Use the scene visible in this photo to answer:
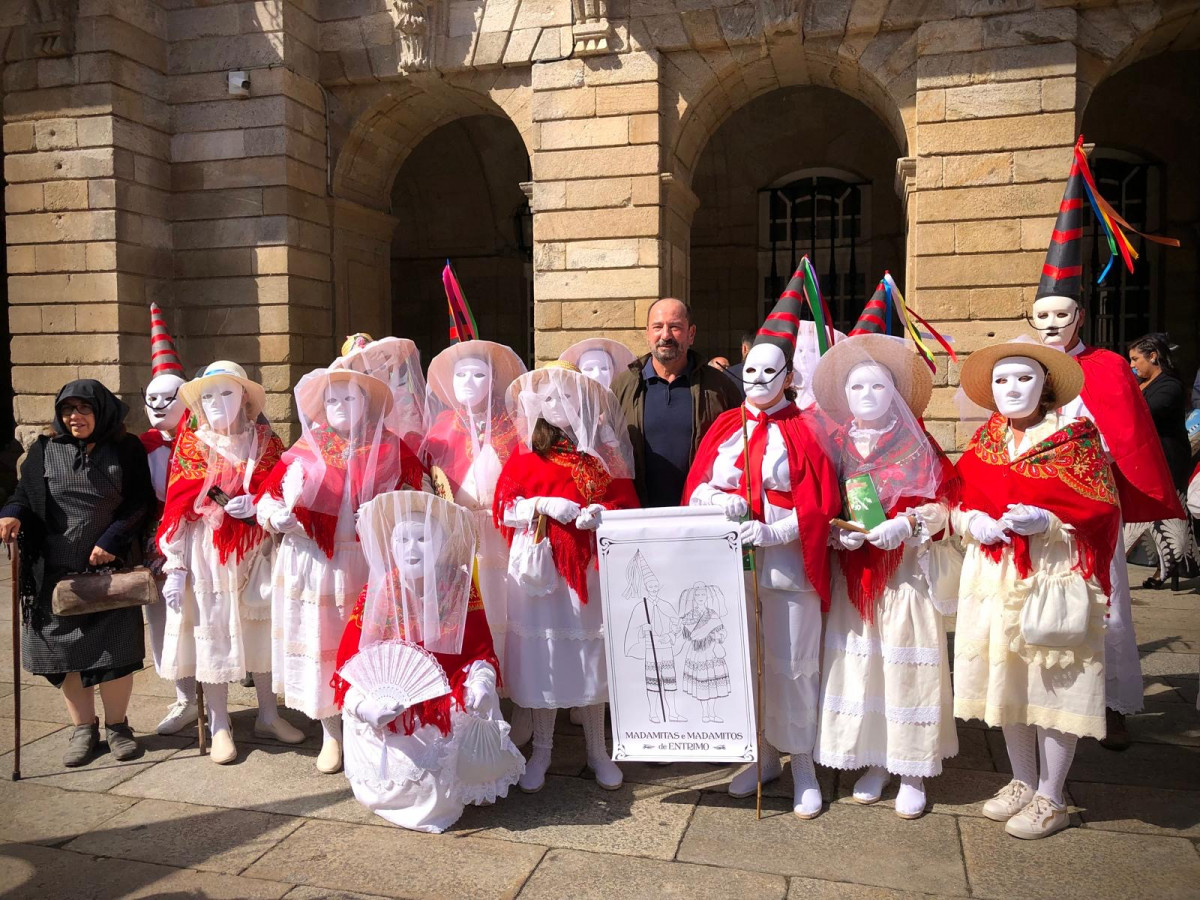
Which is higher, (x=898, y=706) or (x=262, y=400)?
(x=262, y=400)

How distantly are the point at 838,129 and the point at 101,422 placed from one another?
35.2ft

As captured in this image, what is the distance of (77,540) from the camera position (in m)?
4.15

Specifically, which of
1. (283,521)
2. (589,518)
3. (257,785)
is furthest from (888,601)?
(257,785)

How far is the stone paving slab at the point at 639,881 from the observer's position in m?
2.99

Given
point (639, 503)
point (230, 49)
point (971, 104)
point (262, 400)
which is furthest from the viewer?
point (230, 49)

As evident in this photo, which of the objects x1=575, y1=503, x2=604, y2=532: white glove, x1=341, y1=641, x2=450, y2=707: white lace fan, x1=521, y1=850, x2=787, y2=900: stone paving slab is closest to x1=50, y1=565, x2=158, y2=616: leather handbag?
x1=341, y1=641, x2=450, y2=707: white lace fan

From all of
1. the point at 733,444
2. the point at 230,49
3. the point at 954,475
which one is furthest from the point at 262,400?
the point at 230,49

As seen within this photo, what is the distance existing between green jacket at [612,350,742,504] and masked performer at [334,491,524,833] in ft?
3.09

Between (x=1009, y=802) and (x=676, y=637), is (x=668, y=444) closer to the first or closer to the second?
(x=676, y=637)

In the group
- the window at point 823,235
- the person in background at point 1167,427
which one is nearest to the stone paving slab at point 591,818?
the person in background at point 1167,427

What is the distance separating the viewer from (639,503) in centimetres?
405

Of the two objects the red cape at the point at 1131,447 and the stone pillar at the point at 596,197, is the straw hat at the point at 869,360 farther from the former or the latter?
the stone pillar at the point at 596,197

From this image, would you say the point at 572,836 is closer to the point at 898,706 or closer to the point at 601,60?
the point at 898,706

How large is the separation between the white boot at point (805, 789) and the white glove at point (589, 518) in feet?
3.75
